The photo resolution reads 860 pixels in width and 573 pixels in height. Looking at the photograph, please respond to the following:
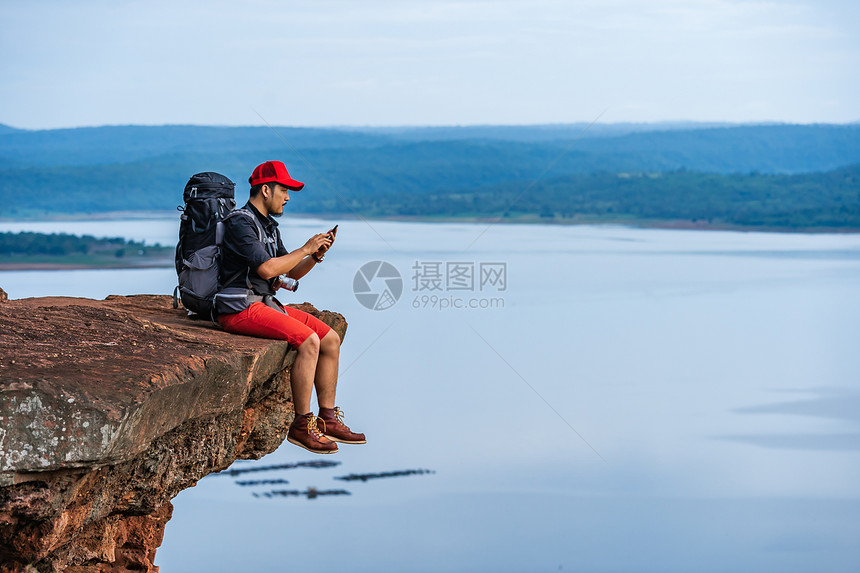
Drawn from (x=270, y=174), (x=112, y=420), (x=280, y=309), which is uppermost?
(x=270, y=174)

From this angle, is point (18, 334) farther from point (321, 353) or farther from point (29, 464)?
point (321, 353)

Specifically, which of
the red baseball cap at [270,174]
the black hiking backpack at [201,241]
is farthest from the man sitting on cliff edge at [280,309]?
the black hiking backpack at [201,241]

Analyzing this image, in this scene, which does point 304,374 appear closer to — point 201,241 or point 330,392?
point 330,392

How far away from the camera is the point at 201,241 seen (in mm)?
7039

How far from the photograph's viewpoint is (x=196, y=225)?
705 cm

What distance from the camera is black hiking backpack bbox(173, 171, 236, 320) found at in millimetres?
7004

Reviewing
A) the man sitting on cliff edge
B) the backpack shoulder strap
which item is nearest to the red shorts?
the man sitting on cliff edge

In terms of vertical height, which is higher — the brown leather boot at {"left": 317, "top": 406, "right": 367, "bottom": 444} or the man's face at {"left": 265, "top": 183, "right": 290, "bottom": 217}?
the man's face at {"left": 265, "top": 183, "right": 290, "bottom": 217}

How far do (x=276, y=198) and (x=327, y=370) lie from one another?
4.07 feet

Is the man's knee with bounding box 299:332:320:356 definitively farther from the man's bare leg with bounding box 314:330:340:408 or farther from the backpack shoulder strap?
the backpack shoulder strap

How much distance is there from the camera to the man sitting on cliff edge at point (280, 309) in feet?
22.1

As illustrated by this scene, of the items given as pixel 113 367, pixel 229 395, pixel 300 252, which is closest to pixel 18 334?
pixel 113 367

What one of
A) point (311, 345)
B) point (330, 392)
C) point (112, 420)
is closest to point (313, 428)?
point (330, 392)

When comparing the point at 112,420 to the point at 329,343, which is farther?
the point at 329,343
